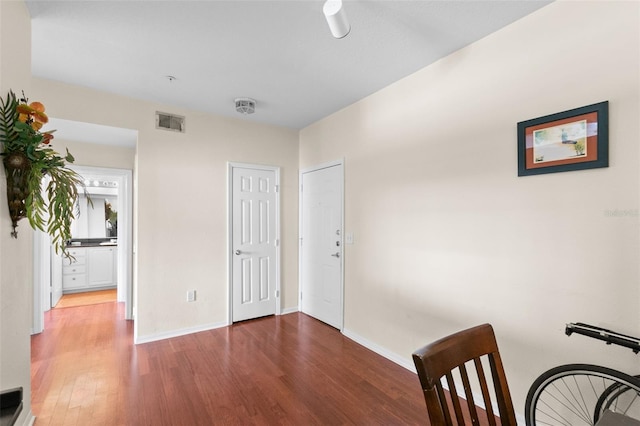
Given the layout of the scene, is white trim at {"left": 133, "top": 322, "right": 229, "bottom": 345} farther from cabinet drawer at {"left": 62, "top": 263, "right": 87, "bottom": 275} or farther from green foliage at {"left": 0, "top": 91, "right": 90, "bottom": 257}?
cabinet drawer at {"left": 62, "top": 263, "right": 87, "bottom": 275}

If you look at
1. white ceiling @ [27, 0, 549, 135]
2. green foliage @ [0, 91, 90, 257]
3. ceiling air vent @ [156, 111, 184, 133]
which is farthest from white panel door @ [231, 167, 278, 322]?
green foliage @ [0, 91, 90, 257]

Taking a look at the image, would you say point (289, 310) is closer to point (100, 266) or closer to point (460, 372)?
point (460, 372)

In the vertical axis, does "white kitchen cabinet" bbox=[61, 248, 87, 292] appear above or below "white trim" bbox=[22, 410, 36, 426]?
above

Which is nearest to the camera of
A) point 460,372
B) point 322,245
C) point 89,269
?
point 460,372

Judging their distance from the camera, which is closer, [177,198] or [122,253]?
[177,198]

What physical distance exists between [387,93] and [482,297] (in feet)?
6.57

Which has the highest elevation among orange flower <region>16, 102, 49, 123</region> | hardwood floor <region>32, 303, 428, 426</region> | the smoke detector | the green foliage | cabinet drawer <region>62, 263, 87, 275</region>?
the smoke detector

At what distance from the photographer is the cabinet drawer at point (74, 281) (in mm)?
5109

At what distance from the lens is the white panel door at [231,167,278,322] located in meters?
3.73

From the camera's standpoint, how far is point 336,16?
1.61 meters

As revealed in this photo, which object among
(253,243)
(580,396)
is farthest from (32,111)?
(580,396)

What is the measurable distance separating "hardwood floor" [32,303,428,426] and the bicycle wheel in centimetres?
73

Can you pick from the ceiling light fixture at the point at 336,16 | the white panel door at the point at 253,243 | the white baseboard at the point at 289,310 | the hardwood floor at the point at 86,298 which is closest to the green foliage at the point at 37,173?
the ceiling light fixture at the point at 336,16

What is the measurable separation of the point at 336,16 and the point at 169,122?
8.18ft
